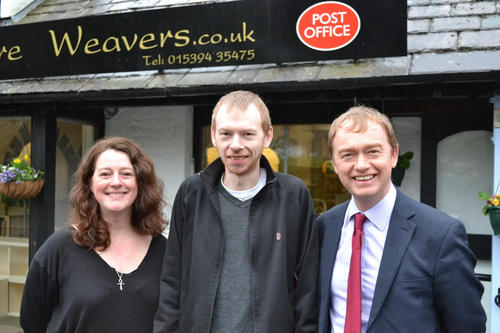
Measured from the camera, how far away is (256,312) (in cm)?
207

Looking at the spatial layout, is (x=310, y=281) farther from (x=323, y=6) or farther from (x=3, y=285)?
(x=3, y=285)

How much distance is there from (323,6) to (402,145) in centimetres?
170

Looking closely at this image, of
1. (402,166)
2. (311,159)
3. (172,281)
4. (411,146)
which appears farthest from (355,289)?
(311,159)

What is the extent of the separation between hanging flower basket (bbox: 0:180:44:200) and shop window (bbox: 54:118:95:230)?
2.20 ft

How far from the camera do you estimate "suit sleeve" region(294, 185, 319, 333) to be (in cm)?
214

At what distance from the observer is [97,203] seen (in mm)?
2518

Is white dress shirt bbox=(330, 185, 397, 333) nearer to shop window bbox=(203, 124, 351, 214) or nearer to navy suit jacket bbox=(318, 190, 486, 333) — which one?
navy suit jacket bbox=(318, 190, 486, 333)

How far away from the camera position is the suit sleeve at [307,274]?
214 centimetres

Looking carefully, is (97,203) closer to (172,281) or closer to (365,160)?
(172,281)

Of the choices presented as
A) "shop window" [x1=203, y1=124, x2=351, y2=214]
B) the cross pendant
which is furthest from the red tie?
"shop window" [x1=203, y1=124, x2=351, y2=214]

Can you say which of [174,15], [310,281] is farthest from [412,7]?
[310,281]

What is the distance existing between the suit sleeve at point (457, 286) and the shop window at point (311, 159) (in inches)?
129

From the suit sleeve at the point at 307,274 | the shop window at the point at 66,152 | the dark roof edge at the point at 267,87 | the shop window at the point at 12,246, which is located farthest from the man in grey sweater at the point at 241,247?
the shop window at the point at 12,246

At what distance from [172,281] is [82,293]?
1.45 ft
